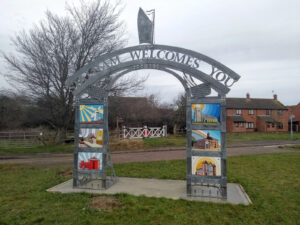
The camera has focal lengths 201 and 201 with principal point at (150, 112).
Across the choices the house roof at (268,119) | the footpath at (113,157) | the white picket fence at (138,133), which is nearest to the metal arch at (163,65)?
the footpath at (113,157)

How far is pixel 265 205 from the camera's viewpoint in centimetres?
471

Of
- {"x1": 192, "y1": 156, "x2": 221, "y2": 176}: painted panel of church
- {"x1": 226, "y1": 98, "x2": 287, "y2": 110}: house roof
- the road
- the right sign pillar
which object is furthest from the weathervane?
{"x1": 226, "y1": 98, "x2": 287, "y2": 110}: house roof

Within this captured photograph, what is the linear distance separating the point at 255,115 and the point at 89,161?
39.3m

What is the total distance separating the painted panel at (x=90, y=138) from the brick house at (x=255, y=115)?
33.2 meters

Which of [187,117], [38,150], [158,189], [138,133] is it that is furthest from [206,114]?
[138,133]

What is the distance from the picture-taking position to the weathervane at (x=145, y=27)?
5809mm

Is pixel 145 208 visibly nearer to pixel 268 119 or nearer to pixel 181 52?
pixel 181 52

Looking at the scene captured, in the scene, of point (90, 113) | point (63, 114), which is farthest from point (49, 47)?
point (90, 113)

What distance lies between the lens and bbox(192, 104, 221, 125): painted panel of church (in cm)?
527

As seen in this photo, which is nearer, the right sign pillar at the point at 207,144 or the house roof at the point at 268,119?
the right sign pillar at the point at 207,144

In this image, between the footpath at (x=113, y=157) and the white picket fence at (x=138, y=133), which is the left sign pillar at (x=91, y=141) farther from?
the white picket fence at (x=138, y=133)

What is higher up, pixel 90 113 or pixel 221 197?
pixel 90 113

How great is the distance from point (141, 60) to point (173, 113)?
2182 centimetres

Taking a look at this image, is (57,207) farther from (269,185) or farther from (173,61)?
(269,185)
